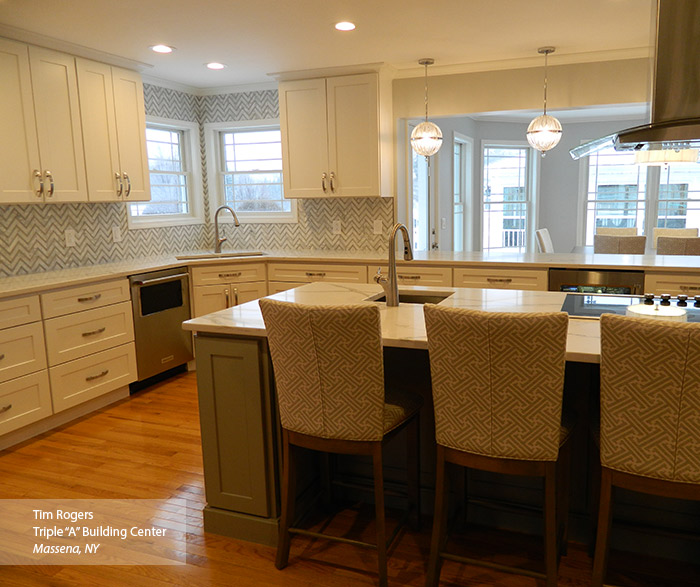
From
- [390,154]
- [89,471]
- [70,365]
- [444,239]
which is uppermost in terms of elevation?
[390,154]

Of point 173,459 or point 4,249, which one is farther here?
point 4,249

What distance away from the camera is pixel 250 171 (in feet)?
18.9

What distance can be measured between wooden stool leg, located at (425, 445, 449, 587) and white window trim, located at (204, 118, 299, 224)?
156 inches

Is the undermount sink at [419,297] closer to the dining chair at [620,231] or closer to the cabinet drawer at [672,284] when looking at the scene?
the cabinet drawer at [672,284]

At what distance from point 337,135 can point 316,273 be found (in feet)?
3.77

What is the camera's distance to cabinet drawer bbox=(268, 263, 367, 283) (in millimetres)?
4688

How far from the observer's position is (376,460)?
6.47 ft

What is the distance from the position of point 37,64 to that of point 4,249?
1217mm

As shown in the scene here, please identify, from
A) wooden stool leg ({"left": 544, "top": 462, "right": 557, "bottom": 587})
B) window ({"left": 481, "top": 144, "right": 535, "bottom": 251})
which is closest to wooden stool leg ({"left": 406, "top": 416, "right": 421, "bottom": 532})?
wooden stool leg ({"left": 544, "top": 462, "right": 557, "bottom": 587})

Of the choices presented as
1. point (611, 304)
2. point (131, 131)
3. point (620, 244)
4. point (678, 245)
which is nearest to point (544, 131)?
point (620, 244)

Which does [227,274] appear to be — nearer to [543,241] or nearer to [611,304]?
[543,241]

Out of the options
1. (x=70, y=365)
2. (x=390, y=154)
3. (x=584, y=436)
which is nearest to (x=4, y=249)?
(x=70, y=365)

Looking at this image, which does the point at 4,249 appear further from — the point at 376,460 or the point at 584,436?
the point at 584,436

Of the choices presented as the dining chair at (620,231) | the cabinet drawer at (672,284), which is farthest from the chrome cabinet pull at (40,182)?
the dining chair at (620,231)
